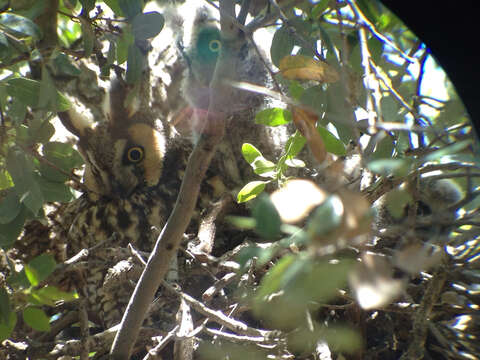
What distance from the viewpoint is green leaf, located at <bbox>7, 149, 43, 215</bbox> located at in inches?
34.6

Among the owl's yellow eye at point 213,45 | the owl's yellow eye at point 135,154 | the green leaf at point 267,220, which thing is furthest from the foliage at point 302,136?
the owl's yellow eye at point 135,154

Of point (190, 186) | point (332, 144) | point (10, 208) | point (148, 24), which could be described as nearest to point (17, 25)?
point (148, 24)

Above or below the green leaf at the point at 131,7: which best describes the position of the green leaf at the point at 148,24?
below

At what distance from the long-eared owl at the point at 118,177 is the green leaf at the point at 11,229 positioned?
0.45 meters

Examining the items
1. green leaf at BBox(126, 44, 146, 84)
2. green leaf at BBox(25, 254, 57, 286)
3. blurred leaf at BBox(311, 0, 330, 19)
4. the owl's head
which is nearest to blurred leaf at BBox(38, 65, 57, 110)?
green leaf at BBox(126, 44, 146, 84)

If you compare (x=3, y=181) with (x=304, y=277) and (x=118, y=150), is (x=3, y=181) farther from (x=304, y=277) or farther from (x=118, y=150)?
(x=304, y=277)

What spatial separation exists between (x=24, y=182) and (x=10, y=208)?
0.26ft

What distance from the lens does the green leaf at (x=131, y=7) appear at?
3.00 ft

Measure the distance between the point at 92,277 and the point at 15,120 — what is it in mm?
515

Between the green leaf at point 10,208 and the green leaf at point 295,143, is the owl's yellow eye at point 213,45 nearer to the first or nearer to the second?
the green leaf at point 295,143

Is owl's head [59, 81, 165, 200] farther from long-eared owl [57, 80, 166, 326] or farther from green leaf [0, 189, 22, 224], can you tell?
green leaf [0, 189, 22, 224]

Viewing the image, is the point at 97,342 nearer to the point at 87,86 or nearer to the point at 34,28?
the point at 34,28

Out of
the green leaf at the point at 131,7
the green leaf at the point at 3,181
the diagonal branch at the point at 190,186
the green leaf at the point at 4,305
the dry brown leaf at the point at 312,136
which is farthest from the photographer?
the green leaf at the point at 3,181

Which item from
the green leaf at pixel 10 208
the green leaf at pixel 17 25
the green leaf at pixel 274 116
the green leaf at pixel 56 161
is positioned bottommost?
the green leaf at pixel 10 208
